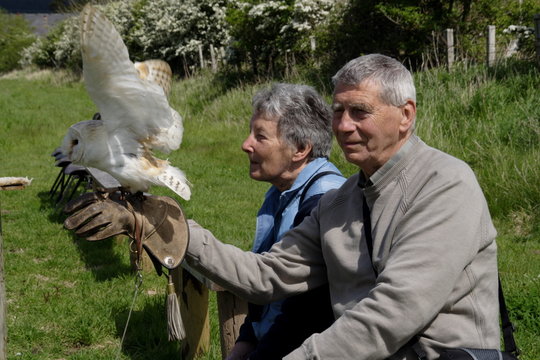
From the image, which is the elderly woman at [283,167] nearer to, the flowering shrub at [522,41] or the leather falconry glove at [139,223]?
the leather falconry glove at [139,223]

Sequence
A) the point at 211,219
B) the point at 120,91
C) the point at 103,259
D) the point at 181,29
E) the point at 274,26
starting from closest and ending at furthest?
the point at 120,91 < the point at 103,259 < the point at 211,219 < the point at 274,26 < the point at 181,29

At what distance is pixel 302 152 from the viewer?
8.44 feet

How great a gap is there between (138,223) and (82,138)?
634 mm

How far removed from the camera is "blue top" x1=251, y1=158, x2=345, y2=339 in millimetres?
2438

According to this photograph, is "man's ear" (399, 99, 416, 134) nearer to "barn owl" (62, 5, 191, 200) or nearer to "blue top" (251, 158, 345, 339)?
"blue top" (251, 158, 345, 339)

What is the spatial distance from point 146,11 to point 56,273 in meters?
18.4

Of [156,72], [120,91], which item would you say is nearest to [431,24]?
[156,72]

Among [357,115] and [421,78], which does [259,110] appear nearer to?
[357,115]

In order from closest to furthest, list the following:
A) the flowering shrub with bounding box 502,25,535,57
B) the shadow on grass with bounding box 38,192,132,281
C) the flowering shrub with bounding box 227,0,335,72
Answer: the shadow on grass with bounding box 38,192,132,281 → the flowering shrub with bounding box 502,25,535,57 → the flowering shrub with bounding box 227,0,335,72

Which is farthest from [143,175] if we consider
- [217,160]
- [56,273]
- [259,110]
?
[217,160]

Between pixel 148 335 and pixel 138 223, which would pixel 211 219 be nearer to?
pixel 148 335

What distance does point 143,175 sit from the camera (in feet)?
8.37

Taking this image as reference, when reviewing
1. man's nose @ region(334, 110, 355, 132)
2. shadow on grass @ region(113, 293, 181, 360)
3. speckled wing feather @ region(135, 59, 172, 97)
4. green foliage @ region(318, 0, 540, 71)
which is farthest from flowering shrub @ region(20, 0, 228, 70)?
man's nose @ region(334, 110, 355, 132)

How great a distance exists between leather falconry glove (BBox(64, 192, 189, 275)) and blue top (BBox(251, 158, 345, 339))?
416 millimetres
